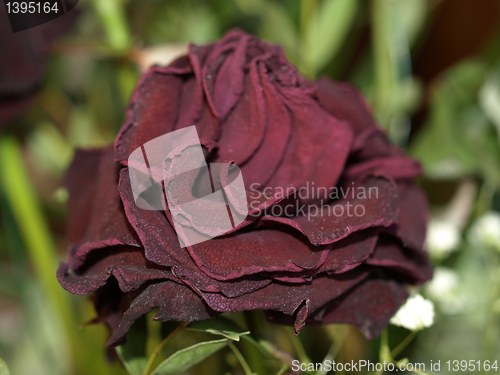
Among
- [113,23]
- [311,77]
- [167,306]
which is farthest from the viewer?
[311,77]

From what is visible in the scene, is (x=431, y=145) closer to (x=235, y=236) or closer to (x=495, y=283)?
(x=495, y=283)

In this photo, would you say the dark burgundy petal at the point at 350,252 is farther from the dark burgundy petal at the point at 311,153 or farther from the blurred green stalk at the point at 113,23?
the blurred green stalk at the point at 113,23

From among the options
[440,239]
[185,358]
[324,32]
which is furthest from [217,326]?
[324,32]

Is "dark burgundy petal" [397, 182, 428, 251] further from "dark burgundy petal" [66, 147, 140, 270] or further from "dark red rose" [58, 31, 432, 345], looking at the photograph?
"dark burgundy petal" [66, 147, 140, 270]

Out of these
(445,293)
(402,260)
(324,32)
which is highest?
(324,32)

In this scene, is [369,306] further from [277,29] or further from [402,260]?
[277,29]

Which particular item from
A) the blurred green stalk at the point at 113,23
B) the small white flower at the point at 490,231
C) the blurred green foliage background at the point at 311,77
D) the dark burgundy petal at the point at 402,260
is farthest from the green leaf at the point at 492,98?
the blurred green stalk at the point at 113,23
